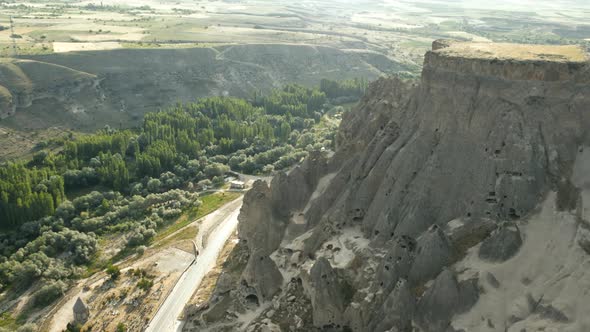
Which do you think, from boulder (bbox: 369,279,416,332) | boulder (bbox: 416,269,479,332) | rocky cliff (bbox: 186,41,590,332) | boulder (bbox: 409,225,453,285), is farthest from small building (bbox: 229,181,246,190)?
boulder (bbox: 416,269,479,332)

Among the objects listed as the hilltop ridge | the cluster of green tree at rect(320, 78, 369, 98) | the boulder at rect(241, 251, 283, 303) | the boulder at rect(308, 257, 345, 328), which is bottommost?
the cluster of green tree at rect(320, 78, 369, 98)

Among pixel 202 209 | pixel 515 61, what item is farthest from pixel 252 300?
pixel 202 209

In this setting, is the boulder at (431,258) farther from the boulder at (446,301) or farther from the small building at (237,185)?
the small building at (237,185)

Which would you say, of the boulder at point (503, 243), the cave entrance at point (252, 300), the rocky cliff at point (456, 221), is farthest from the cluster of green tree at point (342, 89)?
the boulder at point (503, 243)

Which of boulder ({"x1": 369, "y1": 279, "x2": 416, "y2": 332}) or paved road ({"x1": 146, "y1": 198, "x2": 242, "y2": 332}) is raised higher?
boulder ({"x1": 369, "y1": 279, "x2": 416, "y2": 332})

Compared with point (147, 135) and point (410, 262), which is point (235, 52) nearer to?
point (147, 135)

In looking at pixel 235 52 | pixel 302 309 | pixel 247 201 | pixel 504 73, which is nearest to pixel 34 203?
pixel 247 201

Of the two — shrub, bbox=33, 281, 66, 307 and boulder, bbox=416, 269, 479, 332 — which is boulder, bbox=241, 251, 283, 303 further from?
shrub, bbox=33, 281, 66, 307

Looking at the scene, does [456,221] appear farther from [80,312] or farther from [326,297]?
[80,312]
